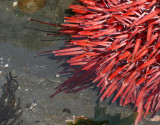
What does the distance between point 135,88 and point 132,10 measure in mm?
561

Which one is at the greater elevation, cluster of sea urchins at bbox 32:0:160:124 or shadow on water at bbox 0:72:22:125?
cluster of sea urchins at bbox 32:0:160:124

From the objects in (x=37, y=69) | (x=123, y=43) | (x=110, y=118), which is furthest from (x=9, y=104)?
(x=123, y=43)

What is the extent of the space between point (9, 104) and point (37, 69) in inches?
16.4

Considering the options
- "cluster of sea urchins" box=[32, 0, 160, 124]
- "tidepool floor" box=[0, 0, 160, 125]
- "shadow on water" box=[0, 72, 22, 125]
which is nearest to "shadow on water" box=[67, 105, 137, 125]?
"tidepool floor" box=[0, 0, 160, 125]

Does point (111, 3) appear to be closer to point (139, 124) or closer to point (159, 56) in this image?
point (159, 56)

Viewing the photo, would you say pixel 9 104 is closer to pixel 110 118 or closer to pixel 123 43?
pixel 110 118

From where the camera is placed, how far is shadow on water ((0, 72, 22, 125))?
2027 millimetres

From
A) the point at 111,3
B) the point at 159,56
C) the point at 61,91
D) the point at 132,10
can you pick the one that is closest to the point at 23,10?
the point at 61,91

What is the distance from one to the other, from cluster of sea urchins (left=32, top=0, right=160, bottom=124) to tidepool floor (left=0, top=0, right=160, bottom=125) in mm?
538

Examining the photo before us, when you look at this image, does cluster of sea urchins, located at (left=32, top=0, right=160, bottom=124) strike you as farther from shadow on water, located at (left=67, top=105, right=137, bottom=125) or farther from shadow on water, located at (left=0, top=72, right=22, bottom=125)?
shadow on water, located at (left=0, top=72, right=22, bottom=125)

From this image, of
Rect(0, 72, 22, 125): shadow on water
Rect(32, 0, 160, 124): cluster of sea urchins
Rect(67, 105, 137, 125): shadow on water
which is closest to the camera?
Rect(32, 0, 160, 124): cluster of sea urchins

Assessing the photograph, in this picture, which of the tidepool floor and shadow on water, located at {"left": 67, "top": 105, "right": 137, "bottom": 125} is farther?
the tidepool floor

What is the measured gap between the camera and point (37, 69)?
2.22 meters

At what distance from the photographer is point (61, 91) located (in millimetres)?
2115
